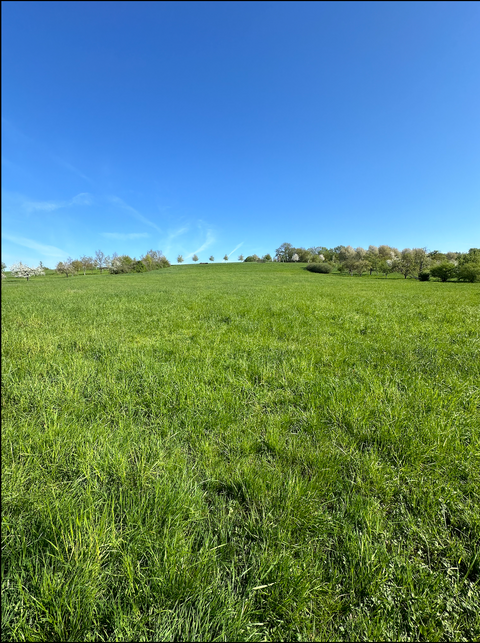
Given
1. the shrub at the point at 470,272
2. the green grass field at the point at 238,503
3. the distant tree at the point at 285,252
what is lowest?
the green grass field at the point at 238,503

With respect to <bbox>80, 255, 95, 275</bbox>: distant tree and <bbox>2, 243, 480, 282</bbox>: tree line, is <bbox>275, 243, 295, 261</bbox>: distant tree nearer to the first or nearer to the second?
<bbox>2, 243, 480, 282</bbox>: tree line

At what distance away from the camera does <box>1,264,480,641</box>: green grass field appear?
3.94 feet

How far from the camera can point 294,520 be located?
166cm

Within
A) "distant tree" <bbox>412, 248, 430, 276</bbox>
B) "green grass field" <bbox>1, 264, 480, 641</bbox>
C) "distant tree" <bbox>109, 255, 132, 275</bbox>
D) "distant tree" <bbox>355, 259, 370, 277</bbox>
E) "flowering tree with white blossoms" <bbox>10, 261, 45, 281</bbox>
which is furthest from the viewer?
"distant tree" <bbox>109, 255, 132, 275</bbox>

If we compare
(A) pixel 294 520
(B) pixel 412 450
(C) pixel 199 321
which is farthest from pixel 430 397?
(C) pixel 199 321

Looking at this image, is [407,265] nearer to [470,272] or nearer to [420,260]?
[420,260]

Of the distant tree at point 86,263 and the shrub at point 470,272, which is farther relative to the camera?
the distant tree at point 86,263

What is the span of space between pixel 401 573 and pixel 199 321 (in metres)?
6.72

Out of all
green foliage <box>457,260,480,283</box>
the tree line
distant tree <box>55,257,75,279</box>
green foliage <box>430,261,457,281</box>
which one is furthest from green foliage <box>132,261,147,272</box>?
green foliage <box>457,260,480,283</box>

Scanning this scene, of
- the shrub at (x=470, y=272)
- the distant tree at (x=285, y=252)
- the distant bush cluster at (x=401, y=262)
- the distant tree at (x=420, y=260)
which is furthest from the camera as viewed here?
the distant tree at (x=285, y=252)

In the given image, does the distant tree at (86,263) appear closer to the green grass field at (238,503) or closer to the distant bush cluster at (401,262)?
the distant bush cluster at (401,262)

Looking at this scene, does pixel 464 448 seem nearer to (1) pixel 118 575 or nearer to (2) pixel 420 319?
(1) pixel 118 575

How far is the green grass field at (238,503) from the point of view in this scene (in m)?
1.20

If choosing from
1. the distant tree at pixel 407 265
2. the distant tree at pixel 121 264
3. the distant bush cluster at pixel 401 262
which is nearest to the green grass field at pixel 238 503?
the distant bush cluster at pixel 401 262
